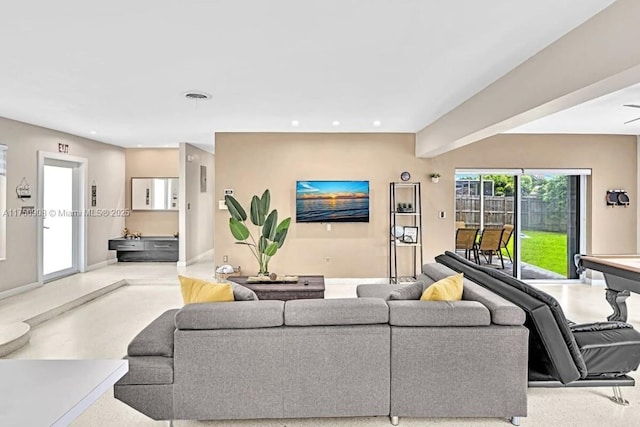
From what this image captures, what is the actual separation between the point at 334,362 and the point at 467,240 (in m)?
5.66

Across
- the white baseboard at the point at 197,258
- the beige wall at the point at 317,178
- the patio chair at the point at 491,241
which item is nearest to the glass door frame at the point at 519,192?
the patio chair at the point at 491,241

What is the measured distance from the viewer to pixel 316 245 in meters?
7.07

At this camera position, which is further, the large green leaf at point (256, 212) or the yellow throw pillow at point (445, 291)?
the large green leaf at point (256, 212)

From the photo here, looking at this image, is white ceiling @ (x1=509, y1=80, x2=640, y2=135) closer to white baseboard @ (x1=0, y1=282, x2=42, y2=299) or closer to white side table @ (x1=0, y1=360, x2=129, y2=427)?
white side table @ (x1=0, y1=360, x2=129, y2=427)

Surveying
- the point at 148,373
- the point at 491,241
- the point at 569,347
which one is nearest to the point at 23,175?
the point at 148,373

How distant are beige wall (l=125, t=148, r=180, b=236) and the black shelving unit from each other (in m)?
5.19

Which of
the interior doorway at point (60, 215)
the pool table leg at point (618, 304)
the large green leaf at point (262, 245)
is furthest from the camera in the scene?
the interior doorway at point (60, 215)

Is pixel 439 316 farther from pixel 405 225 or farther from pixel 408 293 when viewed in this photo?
pixel 405 225

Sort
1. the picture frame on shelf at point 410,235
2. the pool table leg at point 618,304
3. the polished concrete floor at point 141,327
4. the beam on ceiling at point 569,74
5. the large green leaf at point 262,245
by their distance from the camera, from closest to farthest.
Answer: the beam on ceiling at point 569,74 → the polished concrete floor at point 141,327 → the pool table leg at point 618,304 → the large green leaf at point 262,245 → the picture frame on shelf at point 410,235

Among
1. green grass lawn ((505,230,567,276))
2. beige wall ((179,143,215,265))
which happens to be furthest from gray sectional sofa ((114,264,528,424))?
beige wall ((179,143,215,265))

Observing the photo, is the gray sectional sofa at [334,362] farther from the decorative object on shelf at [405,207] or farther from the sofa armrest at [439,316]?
the decorative object on shelf at [405,207]

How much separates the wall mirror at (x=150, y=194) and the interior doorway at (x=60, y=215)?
5.35 feet

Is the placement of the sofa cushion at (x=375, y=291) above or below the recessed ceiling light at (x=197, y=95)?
below

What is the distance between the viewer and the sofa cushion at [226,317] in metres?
2.54
